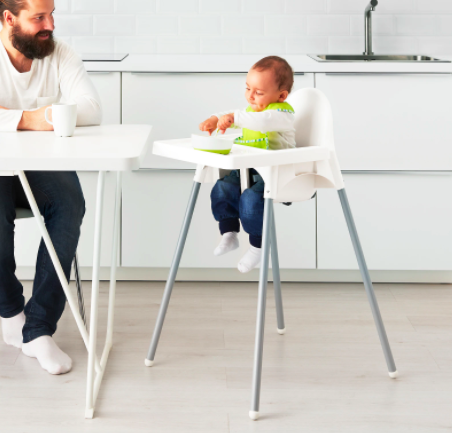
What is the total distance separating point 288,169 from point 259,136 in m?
0.13

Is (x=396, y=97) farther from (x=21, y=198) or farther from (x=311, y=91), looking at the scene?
(x=21, y=198)

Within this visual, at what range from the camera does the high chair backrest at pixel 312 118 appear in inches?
75.9

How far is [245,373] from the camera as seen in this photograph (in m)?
2.05

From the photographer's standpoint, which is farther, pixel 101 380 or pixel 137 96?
pixel 137 96

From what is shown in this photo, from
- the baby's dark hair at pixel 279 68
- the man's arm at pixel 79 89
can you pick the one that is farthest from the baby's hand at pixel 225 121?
the man's arm at pixel 79 89

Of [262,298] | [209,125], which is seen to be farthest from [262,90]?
[262,298]

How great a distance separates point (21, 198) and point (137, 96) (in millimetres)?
811

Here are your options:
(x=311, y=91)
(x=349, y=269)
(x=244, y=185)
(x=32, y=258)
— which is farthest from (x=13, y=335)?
(x=349, y=269)

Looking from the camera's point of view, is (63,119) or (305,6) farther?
(305,6)

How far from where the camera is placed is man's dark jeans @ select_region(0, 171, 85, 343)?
2049 millimetres

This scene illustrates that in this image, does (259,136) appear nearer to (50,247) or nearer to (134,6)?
(50,247)

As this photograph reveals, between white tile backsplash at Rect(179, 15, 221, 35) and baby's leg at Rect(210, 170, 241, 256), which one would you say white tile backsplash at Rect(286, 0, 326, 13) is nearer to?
white tile backsplash at Rect(179, 15, 221, 35)

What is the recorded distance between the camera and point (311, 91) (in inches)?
78.3

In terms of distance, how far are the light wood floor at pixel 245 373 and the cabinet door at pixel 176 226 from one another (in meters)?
0.18
